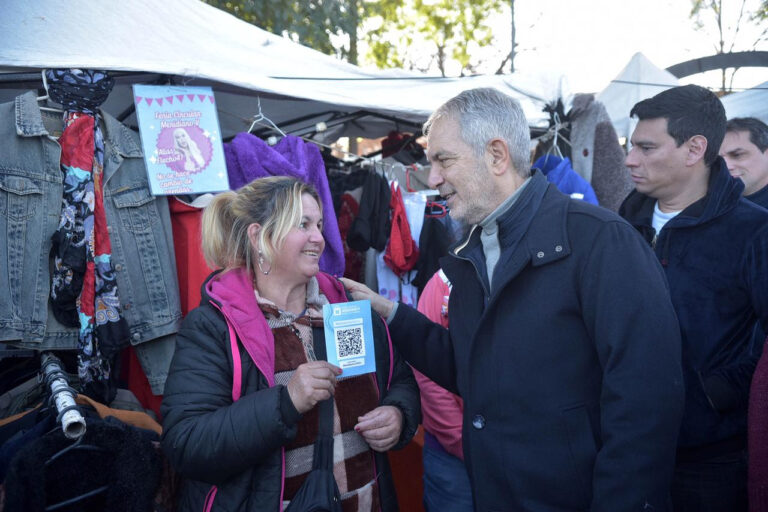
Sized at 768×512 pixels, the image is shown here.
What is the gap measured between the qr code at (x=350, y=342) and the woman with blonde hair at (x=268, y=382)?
0.08m

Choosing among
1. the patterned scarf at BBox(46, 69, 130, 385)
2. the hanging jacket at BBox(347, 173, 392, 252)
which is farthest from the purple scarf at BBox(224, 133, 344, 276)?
the hanging jacket at BBox(347, 173, 392, 252)

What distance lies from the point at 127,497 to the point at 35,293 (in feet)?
3.58

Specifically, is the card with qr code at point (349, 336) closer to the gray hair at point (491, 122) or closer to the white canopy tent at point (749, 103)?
the gray hair at point (491, 122)

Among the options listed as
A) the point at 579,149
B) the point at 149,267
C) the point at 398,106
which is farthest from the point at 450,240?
the point at 149,267

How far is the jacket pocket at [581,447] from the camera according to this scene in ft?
4.66

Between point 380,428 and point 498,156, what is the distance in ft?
3.38

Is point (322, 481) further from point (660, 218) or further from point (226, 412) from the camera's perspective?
point (660, 218)

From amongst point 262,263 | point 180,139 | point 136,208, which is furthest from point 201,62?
point 262,263

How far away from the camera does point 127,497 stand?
175cm

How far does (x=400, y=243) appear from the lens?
4266 mm

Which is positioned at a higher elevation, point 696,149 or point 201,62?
point 201,62

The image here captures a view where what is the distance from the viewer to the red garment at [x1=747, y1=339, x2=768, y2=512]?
1414 millimetres

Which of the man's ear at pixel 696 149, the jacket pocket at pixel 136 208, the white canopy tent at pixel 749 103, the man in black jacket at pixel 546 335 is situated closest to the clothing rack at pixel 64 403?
the jacket pocket at pixel 136 208

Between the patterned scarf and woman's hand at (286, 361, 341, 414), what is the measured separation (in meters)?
1.29
